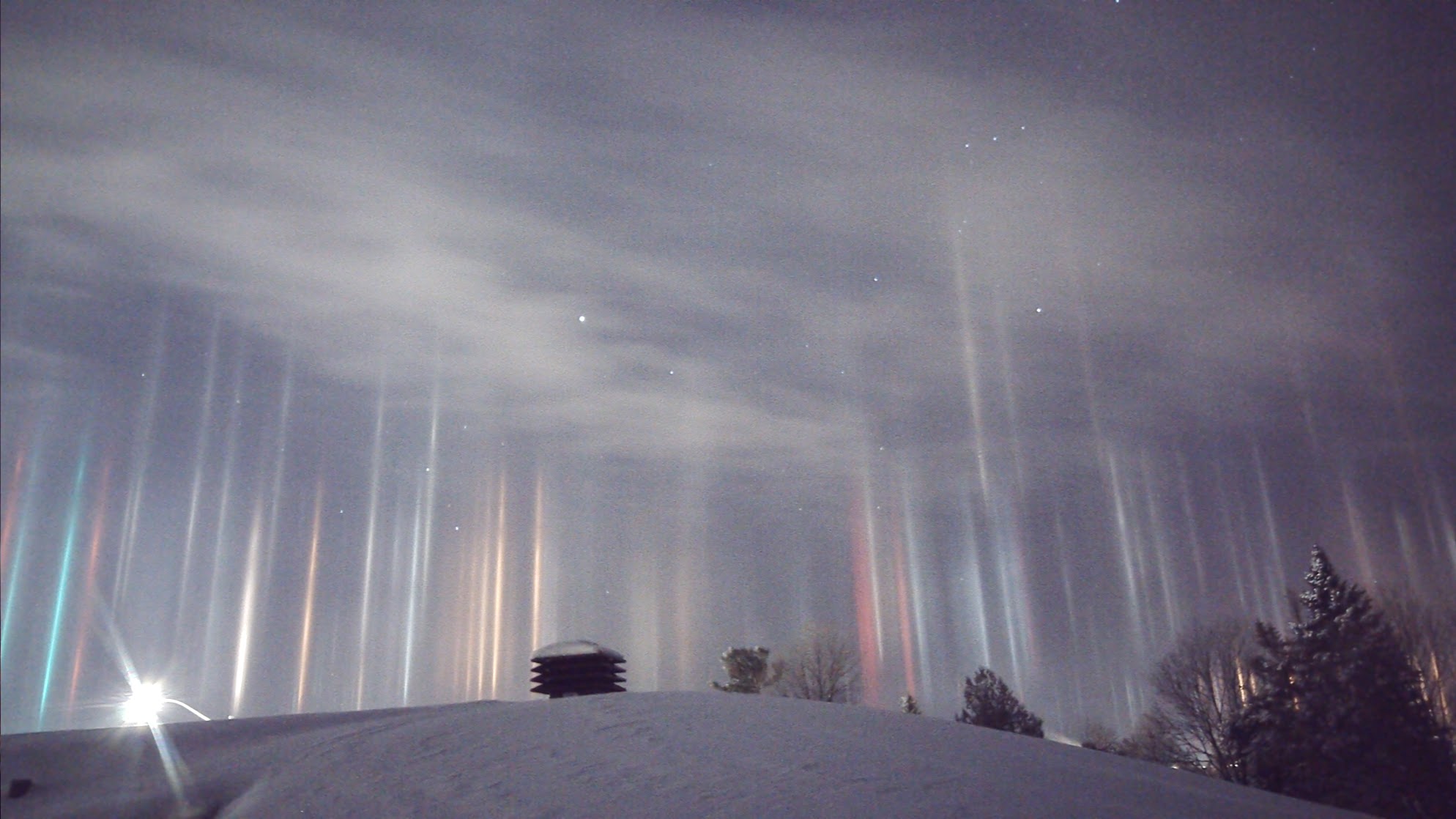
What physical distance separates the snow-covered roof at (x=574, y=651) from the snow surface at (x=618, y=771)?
7071 millimetres

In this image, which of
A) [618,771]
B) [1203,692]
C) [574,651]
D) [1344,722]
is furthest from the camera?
[1203,692]

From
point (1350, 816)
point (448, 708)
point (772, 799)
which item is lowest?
point (1350, 816)

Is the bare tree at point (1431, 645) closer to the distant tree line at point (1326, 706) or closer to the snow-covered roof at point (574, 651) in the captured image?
the distant tree line at point (1326, 706)

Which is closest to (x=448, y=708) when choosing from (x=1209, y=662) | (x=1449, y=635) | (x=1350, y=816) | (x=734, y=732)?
(x=734, y=732)

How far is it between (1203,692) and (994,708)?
10.6 meters

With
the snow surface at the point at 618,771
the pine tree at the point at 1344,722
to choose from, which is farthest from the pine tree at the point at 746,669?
the snow surface at the point at 618,771

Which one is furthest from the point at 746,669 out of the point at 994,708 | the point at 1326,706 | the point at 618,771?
the point at 618,771

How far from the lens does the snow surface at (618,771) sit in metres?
10.8

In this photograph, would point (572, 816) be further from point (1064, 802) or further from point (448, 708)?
point (448, 708)

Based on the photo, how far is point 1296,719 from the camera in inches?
1243

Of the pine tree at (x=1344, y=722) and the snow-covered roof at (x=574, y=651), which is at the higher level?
the snow-covered roof at (x=574, y=651)

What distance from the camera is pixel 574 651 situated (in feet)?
77.1

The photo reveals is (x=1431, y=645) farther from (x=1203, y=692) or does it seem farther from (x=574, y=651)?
(x=574, y=651)

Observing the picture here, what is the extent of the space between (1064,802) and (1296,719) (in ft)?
90.2
